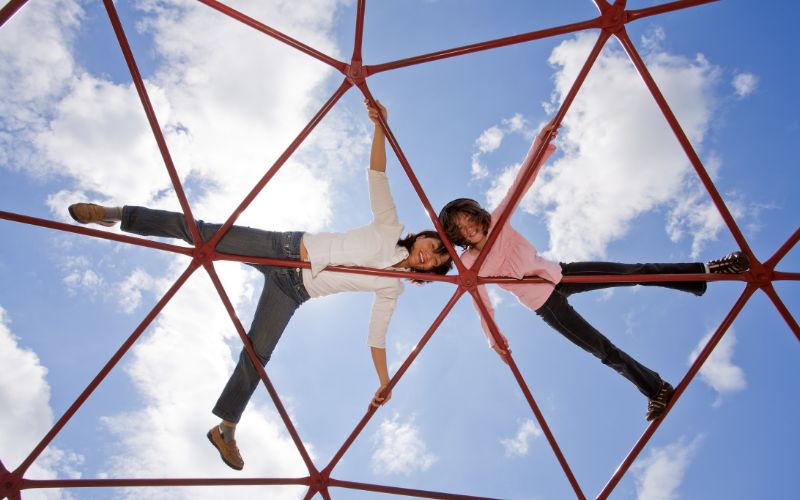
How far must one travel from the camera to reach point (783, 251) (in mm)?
Answer: 5668

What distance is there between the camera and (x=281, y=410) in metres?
6.22

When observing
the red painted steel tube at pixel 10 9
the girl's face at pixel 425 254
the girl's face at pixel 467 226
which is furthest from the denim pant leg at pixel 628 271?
the red painted steel tube at pixel 10 9

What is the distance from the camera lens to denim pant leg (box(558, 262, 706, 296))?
6.02 m

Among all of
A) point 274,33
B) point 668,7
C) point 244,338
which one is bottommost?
point 244,338

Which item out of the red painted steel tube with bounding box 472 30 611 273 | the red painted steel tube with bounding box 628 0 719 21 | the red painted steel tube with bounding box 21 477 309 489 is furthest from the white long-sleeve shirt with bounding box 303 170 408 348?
the red painted steel tube with bounding box 628 0 719 21

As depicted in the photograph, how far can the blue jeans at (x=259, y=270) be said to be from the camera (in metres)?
5.47

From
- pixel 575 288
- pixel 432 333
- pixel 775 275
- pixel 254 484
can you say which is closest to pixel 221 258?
pixel 432 333

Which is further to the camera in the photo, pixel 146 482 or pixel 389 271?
pixel 146 482

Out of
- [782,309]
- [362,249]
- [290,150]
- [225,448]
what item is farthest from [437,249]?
[782,309]

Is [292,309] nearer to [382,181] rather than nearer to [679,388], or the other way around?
[382,181]

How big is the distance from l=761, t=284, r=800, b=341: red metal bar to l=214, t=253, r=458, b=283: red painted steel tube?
316cm

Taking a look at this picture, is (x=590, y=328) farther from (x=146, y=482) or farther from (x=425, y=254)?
(x=146, y=482)

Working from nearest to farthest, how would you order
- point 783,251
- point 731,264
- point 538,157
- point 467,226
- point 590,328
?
point 538,157 < point 783,251 < point 731,264 < point 467,226 < point 590,328

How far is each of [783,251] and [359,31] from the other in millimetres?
4611
